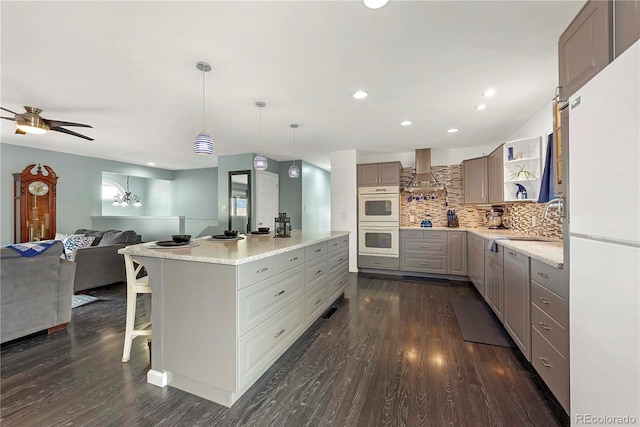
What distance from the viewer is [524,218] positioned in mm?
3779

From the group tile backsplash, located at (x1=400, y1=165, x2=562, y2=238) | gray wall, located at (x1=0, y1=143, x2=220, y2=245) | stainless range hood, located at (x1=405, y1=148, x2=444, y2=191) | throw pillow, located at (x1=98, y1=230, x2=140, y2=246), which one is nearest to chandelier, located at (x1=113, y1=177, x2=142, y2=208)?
gray wall, located at (x1=0, y1=143, x2=220, y2=245)

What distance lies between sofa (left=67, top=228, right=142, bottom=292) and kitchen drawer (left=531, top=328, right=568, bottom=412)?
5232 millimetres

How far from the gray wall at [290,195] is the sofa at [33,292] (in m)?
4.43

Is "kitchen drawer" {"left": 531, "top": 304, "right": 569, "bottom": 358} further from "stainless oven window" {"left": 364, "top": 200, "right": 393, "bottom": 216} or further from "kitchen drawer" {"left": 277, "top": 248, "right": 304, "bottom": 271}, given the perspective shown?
"stainless oven window" {"left": 364, "top": 200, "right": 393, "bottom": 216}

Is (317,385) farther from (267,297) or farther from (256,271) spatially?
(256,271)

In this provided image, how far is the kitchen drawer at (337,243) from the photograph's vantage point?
3.14 metres

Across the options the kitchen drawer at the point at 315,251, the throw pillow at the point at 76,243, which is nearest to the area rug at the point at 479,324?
the kitchen drawer at the point at 315,251

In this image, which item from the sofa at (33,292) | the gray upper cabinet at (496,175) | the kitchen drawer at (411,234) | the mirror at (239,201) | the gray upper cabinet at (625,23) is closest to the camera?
the gray upper cabinet at (625,23)

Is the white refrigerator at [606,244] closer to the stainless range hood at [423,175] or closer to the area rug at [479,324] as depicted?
Answer: the area rug at [479,324]

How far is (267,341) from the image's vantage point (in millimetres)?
1862

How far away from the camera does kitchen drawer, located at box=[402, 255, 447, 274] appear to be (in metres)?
4.63

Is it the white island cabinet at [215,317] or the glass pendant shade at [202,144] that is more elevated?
the glass pendant shade at [202,144]

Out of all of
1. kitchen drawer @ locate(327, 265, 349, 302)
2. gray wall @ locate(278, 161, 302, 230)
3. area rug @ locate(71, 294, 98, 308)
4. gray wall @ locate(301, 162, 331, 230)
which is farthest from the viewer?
gray wall @ locate(301, 162, 331, 230)

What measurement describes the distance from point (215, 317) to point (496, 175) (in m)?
4.22
